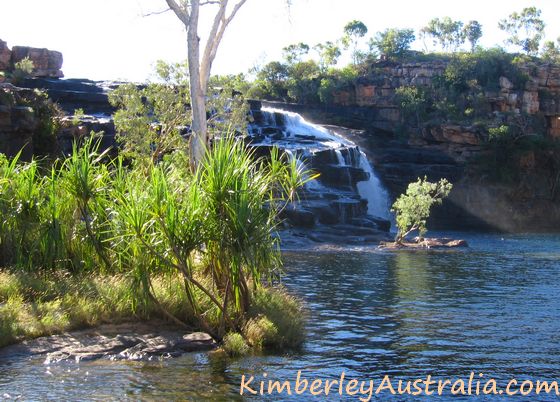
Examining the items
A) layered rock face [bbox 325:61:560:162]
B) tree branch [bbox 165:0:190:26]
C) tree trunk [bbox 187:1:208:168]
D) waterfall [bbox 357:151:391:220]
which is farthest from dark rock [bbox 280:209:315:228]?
layered rock face [bbox 325:61:560:162]

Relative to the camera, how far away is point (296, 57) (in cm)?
8650

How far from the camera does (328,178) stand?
4972 cm

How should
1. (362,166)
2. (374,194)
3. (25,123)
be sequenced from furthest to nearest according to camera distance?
(374,194), (362,166), (25,123)

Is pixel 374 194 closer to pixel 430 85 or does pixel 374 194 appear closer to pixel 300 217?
pixel 300 217

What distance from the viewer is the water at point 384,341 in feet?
36.5

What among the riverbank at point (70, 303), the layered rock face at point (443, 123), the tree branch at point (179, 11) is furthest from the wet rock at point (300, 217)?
the riverbank at point (70, 303)

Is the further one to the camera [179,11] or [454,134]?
[454,134]

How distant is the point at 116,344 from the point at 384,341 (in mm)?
5798

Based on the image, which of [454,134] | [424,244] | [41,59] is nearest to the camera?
[424,244]

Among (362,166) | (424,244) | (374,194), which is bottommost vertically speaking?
(424,244)

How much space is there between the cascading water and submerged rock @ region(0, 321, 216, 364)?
2212cm

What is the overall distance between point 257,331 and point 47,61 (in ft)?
200

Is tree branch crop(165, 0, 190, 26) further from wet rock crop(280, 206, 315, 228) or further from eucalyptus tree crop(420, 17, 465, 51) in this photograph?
eucalyptus tree crop(420, 17, 465, 51)

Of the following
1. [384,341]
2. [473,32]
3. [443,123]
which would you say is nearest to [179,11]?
[384,341]
